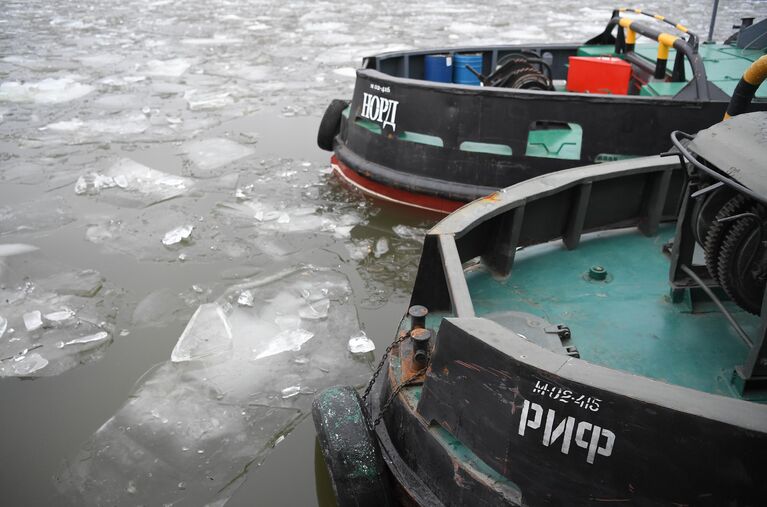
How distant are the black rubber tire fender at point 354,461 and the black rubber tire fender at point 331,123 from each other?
5555mm

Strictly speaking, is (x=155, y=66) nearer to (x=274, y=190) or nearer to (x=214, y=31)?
(x=214, y=31)

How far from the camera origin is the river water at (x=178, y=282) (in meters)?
3.94

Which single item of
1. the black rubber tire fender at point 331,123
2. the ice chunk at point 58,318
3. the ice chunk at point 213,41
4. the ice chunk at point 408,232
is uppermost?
the black rubber tire fender at point 331,123

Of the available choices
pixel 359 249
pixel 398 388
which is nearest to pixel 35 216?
pixel 359 249

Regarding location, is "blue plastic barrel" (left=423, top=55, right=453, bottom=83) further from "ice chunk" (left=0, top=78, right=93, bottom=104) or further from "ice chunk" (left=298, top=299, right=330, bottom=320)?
"ice chunk" (left=0, top=78, right=93, bottom=104)

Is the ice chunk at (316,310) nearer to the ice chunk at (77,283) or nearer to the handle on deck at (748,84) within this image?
the ice chunk at (77,283)

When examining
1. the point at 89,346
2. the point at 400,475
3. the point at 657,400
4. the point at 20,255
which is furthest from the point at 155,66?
the point at 657,400

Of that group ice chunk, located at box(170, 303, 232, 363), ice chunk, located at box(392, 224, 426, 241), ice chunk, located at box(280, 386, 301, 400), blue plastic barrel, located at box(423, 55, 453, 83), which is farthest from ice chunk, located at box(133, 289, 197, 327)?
blue plastic barrel, located at box(423, 55, 453, 83)

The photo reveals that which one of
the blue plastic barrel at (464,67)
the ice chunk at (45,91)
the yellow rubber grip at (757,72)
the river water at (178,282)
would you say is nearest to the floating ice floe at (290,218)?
the river water at (178,282)

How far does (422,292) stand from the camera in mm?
3523

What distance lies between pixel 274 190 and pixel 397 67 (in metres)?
2.43

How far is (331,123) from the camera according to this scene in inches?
316

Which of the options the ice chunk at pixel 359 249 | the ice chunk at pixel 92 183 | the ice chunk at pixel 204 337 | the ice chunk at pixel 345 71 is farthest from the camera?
the ice chunk at pixel 345 71

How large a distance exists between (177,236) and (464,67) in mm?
4467
